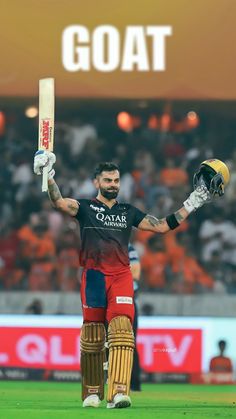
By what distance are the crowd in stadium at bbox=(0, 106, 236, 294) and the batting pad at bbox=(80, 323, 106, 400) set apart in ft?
28.2

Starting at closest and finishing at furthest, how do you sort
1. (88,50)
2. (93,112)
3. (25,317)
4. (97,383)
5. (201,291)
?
1. (97,383)
2. (25,317)
3. (201,291)
4. (88,50)
5. (93,112)

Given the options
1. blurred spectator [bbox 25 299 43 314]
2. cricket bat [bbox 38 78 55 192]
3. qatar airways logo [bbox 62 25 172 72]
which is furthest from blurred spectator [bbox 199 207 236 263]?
cricket bat [bbox 38 78 55 192]

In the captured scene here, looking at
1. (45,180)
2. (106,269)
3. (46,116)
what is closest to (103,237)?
(106,269)

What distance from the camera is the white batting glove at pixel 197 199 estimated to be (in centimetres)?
1138

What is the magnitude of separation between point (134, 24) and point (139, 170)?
2767 millimetres

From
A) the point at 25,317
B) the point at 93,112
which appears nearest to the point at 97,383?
the point at 25,317

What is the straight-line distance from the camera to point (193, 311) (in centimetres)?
1978

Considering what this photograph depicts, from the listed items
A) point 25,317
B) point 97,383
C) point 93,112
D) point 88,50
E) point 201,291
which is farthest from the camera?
point 93,112

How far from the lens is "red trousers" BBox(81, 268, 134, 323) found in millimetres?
11180

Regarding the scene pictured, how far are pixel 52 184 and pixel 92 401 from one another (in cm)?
198

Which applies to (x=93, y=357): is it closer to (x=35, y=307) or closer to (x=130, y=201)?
(x=35, y=307)

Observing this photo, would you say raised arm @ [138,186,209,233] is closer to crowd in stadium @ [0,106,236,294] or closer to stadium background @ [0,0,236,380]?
stadium background @ [0,0,236,380]

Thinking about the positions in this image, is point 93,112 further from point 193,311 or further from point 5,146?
point 193,311

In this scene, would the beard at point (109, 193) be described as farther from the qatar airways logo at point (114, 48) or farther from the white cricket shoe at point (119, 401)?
the qatar airways logo at point (114, 48)
